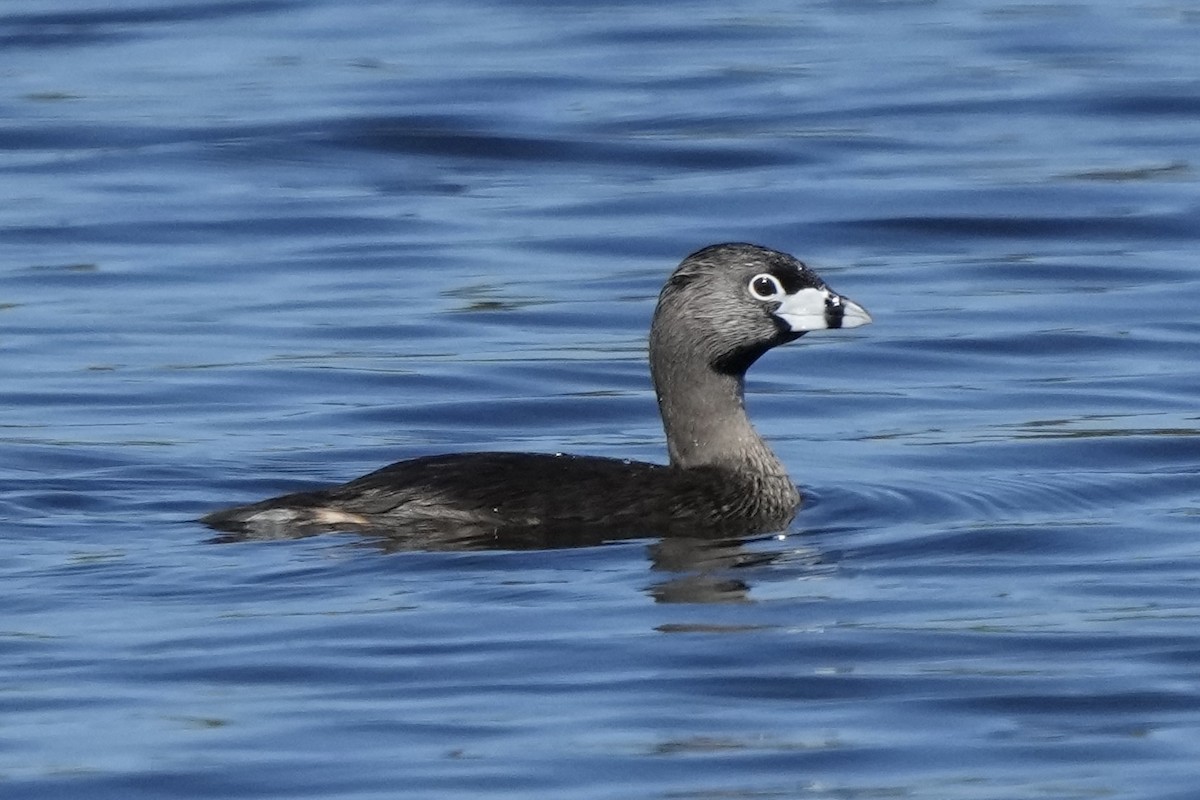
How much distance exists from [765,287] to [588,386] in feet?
10.3

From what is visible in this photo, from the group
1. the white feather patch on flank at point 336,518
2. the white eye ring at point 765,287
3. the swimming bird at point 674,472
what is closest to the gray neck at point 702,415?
the swimming bird at point 674,472

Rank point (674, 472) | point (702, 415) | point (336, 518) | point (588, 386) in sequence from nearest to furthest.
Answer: point (336, 518) → point (674, 472) → point (702, 415) → point (588, 386)

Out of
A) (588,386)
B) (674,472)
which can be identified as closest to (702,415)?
(674,472)

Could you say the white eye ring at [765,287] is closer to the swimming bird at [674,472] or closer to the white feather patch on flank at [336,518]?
the swimming bird at [674,472]

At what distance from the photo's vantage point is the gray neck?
37.9ft

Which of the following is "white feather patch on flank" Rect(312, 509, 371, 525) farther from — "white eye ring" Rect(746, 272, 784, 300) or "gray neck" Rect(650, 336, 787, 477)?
"white eye ring" Rect(746, 272, 784, 300)

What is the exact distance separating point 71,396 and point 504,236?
15.5ft

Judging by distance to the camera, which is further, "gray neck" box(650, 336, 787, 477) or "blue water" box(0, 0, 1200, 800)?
"gray neck" box(650, 336, 787, 477)

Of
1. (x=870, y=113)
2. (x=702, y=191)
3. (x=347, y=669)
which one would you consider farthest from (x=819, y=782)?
(x=870, y=113)

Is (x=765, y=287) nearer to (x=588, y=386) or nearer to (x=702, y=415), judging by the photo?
(x=702, y=415)

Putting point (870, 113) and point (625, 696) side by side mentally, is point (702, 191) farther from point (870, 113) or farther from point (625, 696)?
point (625, 696)

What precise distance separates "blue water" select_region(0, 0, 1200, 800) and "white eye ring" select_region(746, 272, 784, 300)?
33.3 inches

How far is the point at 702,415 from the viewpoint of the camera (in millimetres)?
11594

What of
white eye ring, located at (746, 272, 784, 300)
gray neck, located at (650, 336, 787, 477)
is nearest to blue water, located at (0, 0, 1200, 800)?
gray neck, located at (650, 336, 787, 477)
